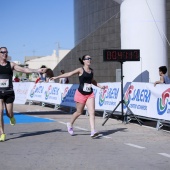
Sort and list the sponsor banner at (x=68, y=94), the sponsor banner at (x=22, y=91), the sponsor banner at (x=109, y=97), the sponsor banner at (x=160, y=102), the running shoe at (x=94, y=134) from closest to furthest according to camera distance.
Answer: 1. the running shoe at (x=94, y=134)
2. the sponsor banner at (x=160, y=102)
3. the sponsor banner at (x=109, y=97)
4. the sponsor banner at (x=68, y=94)
5. the sponsor banner at (x=22, y=91)

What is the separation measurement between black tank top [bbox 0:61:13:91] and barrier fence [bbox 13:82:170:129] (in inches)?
167

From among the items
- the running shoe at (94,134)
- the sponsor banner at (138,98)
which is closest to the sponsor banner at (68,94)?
the sponsor banner at (138,98)

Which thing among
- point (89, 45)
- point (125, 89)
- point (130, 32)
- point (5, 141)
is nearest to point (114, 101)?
point (125, 89)

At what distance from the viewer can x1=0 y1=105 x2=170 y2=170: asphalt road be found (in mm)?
6742

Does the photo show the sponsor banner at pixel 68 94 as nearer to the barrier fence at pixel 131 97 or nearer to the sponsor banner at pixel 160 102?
the barrier fence at pixel 131 97

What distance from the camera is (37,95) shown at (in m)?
21.0

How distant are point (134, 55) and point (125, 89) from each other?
1.12 metres

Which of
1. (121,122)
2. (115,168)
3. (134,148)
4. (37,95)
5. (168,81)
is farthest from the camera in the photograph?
(37,95)

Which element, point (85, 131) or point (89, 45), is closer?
point (85, 131)

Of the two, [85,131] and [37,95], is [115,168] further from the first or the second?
[37,95]

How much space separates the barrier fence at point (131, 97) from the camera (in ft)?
36.6

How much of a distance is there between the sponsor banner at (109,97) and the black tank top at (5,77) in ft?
17.1

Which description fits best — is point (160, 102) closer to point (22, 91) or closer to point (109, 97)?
point (109, 97)

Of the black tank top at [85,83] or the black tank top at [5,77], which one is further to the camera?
the black tank top at [85,83]
